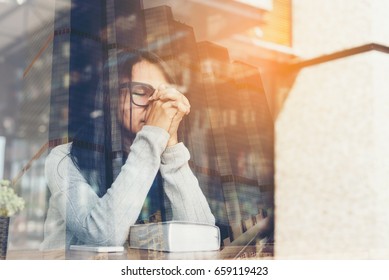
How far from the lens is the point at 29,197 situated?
12.8 ft

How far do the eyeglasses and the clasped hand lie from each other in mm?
31

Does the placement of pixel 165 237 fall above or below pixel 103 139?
below

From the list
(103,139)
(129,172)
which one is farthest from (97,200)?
(103,139)

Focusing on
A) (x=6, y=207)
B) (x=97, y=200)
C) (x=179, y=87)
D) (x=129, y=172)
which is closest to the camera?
(x=6, y=207)

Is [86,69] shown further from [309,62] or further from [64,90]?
[309,62]

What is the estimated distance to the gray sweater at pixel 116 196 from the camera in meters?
3.91

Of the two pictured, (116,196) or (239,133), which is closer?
(116,196)

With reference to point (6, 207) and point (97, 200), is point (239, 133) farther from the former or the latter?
point (6, 207)

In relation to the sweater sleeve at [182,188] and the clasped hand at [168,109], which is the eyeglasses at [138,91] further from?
the sweater sleeve at [182,188]

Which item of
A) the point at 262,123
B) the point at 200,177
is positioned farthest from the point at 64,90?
the point at 262,123

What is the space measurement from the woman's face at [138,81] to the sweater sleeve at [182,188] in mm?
255

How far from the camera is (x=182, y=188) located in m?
4.26

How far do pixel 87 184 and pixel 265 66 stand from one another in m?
1.55

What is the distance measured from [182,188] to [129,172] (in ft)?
1.24
